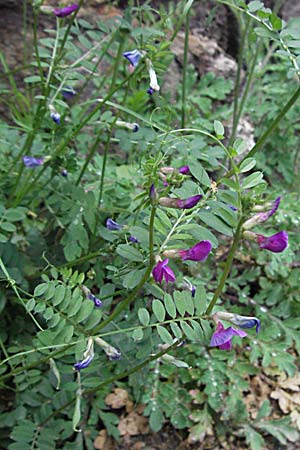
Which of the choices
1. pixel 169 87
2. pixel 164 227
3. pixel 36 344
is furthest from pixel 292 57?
pixel 169 87

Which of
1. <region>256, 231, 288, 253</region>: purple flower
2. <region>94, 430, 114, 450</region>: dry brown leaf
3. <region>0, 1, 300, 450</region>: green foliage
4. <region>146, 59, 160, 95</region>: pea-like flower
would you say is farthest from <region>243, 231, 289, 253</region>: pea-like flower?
<region>94, 430, 114, 450</region>: dry brown leaf

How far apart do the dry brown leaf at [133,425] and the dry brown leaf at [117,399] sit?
0.16 feet

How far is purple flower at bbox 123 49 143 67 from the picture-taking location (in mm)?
1533

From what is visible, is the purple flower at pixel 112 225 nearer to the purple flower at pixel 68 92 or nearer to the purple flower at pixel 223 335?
the purple flower at pixel 223 335

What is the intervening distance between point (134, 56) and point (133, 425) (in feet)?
4.19

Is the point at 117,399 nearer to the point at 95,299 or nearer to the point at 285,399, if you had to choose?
the point at 285,399

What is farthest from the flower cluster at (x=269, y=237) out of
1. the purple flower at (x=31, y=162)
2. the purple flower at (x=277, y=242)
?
the purple flower at (x=31, y=162)

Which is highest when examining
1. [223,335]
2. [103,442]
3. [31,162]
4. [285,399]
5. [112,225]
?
[223,335]

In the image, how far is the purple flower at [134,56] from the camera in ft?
5.03

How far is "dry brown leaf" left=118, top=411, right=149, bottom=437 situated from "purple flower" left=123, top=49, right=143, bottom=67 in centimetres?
124

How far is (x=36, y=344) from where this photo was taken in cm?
149

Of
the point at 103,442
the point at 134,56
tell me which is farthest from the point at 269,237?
the point at 103,442

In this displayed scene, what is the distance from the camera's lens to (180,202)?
1.07 m

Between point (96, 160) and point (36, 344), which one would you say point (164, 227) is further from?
point (96, 160)
